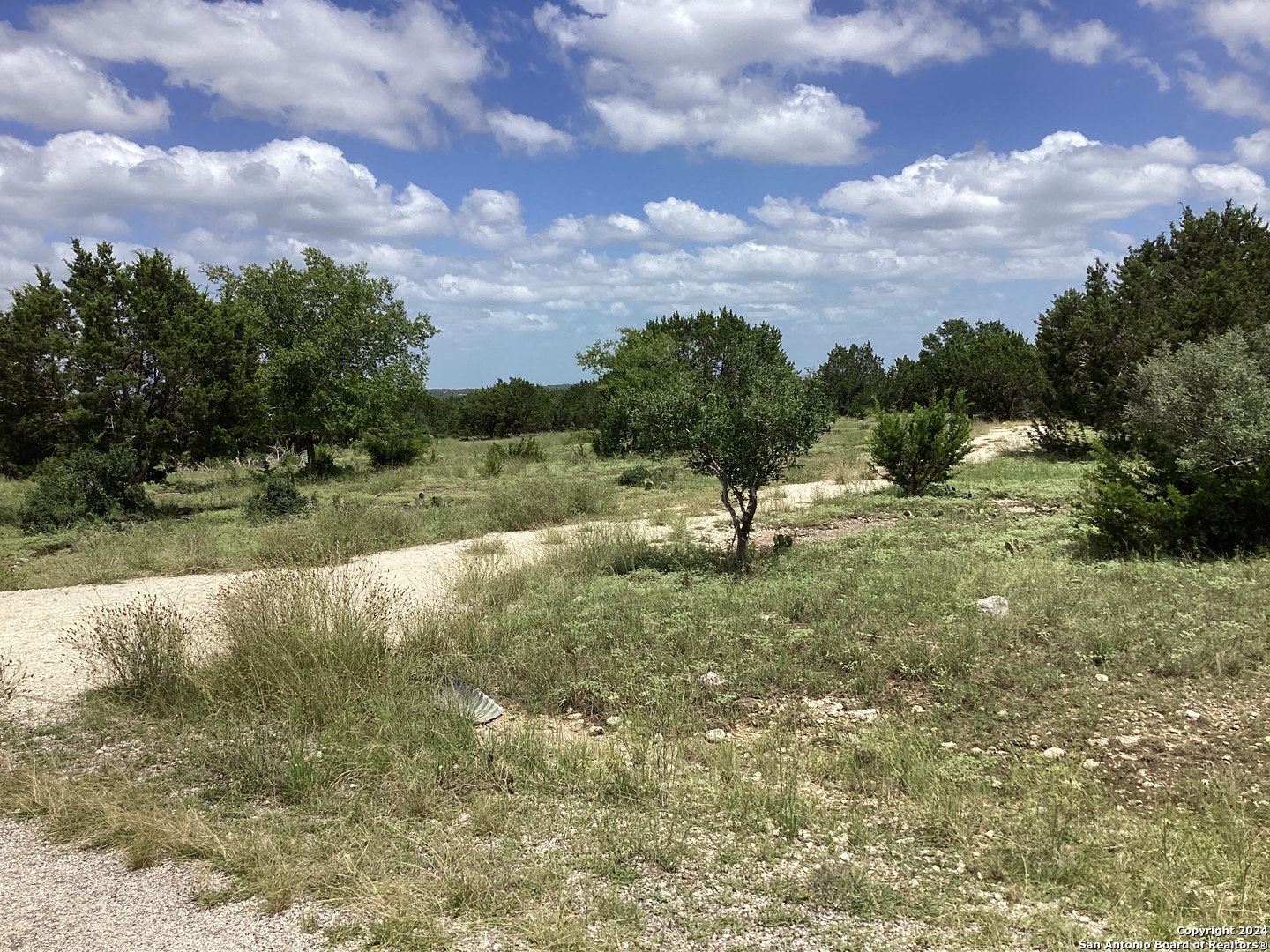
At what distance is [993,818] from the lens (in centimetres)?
355

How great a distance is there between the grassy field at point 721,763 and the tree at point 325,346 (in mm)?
16440

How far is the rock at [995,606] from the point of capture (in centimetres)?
622

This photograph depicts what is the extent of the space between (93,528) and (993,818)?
1423 centimetres

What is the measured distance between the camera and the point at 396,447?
85.3 feet

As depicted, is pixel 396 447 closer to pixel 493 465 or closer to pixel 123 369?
pixel 493 465

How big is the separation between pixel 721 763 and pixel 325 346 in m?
20.6

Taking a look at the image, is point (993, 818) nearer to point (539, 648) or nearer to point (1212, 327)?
point (539, 648)

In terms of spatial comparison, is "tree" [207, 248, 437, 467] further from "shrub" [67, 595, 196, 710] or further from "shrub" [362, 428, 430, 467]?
"shrub" [67, 595, 196, 710]

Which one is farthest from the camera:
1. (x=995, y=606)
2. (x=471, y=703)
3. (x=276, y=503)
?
(x=276, y=503)

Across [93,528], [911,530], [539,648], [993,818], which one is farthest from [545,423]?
[993,818]

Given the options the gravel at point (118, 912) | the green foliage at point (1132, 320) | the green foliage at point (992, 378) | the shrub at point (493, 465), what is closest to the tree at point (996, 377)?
the green foliage at point (992, 378)

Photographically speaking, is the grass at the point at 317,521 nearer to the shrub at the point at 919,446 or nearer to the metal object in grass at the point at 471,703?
the shrub at the point at 919,446

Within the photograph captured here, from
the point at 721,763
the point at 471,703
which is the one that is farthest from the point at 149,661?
the point at 721,763

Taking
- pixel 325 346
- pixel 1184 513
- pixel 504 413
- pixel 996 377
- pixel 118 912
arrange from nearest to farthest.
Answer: pixel 118 912 → pixel 1184 513 → pixel 325 346 → pixel 996 377 → pixel 504 413
